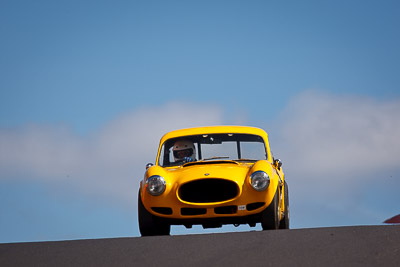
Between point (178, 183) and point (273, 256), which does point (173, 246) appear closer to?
point (273, 256)

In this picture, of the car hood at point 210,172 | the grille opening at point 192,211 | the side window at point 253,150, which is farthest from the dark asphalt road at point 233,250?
the side window at point 253,150

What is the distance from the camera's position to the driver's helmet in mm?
13469

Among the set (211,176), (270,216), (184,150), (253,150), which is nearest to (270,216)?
(270,216)

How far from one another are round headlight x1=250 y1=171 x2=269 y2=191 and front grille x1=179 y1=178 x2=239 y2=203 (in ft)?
0.93

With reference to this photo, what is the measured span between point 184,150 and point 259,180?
2455 mm

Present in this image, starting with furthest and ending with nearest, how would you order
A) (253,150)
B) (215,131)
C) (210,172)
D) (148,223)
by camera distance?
1. (215,131)
2. (253,150)
3. (148,223)
4. (210,172)

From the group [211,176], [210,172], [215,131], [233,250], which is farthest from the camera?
[215,131]

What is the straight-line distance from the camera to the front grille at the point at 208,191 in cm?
1140

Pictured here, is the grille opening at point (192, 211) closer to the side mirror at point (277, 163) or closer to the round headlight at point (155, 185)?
the round headlight at point (155, 185)

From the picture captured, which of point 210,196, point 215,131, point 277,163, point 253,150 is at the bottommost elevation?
point 210,196

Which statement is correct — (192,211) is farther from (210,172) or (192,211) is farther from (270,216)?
(270,216)

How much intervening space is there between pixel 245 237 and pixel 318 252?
1.54 metres

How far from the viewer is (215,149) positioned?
44.2 ft

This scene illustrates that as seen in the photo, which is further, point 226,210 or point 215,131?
point 215,131
